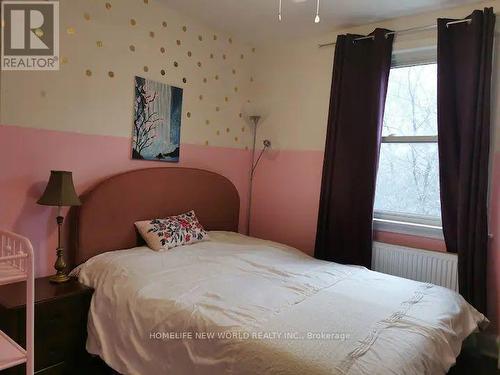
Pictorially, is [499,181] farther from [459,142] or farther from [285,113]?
[285,113]

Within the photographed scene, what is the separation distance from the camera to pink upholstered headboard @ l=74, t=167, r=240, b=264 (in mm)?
2406

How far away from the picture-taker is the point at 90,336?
6.68 ft

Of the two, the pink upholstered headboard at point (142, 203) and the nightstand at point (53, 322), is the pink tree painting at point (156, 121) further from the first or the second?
the nightstand at point (53, 322)

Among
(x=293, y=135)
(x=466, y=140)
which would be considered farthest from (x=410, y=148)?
(x=293, y=135)

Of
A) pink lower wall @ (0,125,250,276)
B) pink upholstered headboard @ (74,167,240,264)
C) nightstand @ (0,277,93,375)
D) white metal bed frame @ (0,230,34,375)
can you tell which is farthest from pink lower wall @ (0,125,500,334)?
white metal bed frame @ (0,230,34,375)

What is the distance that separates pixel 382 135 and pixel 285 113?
3.09 feet

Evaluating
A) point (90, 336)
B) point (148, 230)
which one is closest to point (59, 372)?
point (90, 336)

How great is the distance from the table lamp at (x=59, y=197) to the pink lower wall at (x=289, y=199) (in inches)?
75.6

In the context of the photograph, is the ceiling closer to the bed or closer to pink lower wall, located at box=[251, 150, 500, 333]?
pink lower wall, located at box=[251, 150, 500, 333]

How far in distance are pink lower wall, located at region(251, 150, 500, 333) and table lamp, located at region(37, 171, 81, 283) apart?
6.30 ft

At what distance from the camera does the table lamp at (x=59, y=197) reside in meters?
2.09

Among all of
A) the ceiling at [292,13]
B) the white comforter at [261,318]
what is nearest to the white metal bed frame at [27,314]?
the white comforter at [261,318]

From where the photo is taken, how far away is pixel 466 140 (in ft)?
8.09

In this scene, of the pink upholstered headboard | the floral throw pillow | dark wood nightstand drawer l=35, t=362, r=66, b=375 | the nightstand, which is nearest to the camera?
the nightstand
